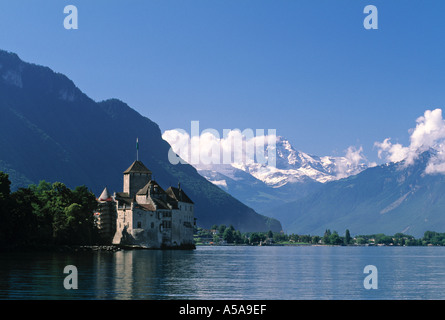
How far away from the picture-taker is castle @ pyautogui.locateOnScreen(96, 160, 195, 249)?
174000 mm

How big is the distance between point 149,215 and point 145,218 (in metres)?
1.61

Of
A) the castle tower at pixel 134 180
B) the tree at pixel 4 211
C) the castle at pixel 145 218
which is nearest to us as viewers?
the tree at pixel 4 211

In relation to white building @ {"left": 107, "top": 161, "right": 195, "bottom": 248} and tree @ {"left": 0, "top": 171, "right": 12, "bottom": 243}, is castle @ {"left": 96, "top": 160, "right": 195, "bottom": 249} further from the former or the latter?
tree @ {"left": 0, "top": 171, "right": 12, "bottom": 243}

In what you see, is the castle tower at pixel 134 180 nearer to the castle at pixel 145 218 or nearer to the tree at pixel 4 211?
the castle at pixel 145 218

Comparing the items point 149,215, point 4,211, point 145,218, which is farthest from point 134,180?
point 4,211

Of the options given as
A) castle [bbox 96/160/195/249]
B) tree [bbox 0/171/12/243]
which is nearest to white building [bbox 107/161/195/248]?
castle [bbox 96/160/195/249]

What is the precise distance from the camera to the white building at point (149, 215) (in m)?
174

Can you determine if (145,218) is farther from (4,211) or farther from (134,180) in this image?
(4,211)

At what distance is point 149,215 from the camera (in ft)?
580

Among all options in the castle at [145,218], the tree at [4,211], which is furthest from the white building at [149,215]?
the tree at [4,211]

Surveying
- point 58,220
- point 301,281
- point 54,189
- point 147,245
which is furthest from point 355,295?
point 147,245

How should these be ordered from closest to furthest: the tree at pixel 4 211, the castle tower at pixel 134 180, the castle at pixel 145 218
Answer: the tree at pixel 4 211, the castle at pixel 145 218, the castle tower at pixel 134 180
